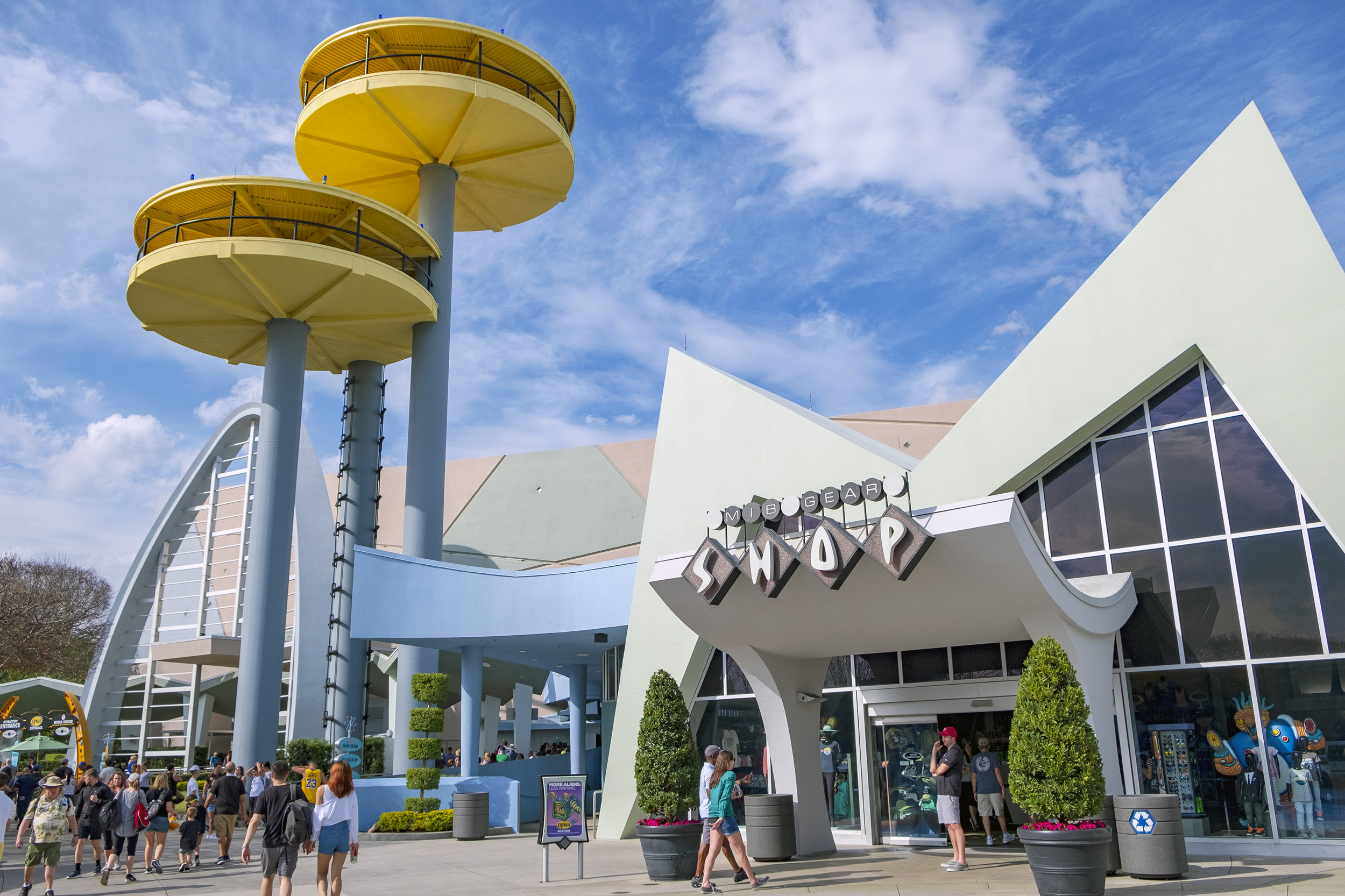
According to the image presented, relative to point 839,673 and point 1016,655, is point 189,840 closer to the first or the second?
point 839,673

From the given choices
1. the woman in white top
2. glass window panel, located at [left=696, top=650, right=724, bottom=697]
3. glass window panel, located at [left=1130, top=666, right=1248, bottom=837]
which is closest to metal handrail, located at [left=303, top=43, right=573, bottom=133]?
glass window panel, located at [left=696, top=650, right=724, bottom=697]

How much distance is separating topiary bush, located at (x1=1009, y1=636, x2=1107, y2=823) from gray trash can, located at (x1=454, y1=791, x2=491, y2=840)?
1279 centimetres

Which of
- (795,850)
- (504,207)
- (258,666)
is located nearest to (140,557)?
(258,666)

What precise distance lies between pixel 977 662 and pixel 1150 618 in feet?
8.54

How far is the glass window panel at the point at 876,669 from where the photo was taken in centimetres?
1645

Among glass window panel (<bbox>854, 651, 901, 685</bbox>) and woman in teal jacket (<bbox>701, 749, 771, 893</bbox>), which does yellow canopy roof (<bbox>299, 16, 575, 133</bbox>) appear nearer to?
glass window panel (<bbox>854, 651, 901, 685</bbox>)

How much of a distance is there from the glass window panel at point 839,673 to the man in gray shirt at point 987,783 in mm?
2872

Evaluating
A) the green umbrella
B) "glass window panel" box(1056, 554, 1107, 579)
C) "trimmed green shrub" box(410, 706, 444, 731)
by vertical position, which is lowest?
the green umbrella

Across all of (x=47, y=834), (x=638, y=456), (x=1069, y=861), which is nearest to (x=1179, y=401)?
(x=1069, y=861)

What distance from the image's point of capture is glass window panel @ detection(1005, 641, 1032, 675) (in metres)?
15.1

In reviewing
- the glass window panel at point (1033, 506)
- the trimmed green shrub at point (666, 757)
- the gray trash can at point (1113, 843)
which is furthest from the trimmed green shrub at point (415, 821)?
the gray trash can at point (1113, 843)

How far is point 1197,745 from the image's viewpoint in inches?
540

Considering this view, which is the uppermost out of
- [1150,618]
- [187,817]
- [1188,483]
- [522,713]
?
[1188,483]

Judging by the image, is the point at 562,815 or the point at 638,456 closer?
the point at 562,815
